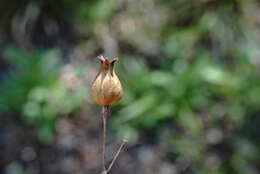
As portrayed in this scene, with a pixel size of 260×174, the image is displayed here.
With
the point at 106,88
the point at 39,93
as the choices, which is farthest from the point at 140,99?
the point at 106,88

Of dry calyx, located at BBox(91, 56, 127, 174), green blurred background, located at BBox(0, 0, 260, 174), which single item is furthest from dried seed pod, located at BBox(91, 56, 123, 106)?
green blurred background, located at BBox(0, 0, 260, 174)

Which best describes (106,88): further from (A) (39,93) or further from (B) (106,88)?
(A) (39,93)

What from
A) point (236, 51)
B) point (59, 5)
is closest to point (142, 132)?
point (236, 51)

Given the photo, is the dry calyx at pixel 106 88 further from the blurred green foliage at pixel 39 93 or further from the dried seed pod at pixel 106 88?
the blurred green foliage at pixel 39 93

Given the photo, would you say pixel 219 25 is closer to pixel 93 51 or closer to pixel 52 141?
pixel 93 51

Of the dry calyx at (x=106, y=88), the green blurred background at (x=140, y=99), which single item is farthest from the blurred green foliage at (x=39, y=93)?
the dry calyx at (x=106, y=88)

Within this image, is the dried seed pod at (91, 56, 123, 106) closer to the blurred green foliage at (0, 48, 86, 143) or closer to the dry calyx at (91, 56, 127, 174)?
the dry calyx at (91, 56, 127, 174)
